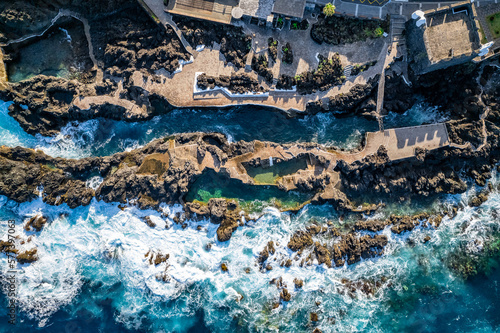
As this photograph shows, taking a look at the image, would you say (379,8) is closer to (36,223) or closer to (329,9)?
(329,9)

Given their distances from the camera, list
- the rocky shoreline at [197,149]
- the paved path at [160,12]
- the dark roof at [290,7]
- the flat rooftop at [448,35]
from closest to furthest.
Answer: the flat rooftop at [448,35]
the dark roof at [290,7]
the paved path at [160,12]
the rocky shoreline at [197,149]

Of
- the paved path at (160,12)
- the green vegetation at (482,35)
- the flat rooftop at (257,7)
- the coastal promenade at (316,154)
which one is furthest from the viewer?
the coastal promenade at (316,154)

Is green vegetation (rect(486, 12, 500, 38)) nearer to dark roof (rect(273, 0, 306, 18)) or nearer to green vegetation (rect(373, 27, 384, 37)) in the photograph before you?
green vegetation (rect(373, 27, 384, 37))

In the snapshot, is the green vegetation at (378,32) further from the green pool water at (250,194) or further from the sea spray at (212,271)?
the sea spray at (212,271)

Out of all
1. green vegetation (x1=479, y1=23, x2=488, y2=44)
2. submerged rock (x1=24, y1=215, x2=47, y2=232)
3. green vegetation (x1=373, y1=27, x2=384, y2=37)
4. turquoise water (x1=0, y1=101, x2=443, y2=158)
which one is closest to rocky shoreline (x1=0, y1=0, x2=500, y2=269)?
submerged rock (x1=24, y1=215, x2=47, y2=232)

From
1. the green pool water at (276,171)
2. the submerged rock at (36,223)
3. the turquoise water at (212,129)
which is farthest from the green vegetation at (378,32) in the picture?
the submerged rock at (36,223)

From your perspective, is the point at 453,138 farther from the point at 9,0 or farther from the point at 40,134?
the point at 9,0

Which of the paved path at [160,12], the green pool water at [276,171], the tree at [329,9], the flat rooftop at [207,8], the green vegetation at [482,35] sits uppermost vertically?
the green vegetation at [482,35]
